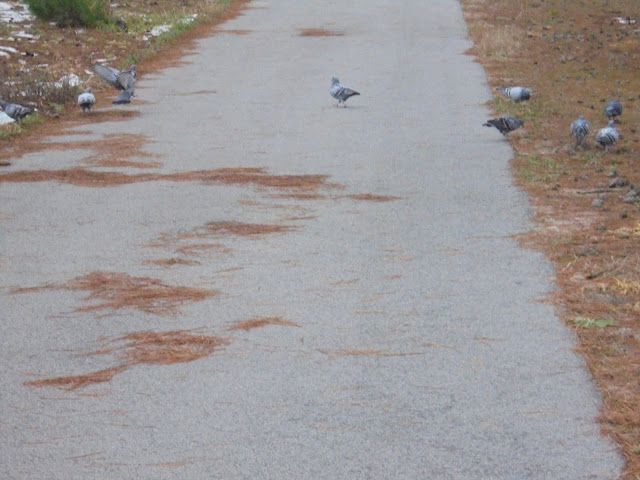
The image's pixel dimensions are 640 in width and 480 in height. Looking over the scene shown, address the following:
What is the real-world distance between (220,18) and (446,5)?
6.64m

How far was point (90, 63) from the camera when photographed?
788 inches

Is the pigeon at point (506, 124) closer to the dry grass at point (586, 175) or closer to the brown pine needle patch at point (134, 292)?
the dry grass at point (586, 175)

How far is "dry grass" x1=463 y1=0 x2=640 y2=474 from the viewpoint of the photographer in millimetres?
5895

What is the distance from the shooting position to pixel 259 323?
6.57 meters

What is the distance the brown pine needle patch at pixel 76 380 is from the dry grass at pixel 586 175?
97.6 inches

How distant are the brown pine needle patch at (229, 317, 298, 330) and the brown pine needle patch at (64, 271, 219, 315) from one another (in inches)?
19.8

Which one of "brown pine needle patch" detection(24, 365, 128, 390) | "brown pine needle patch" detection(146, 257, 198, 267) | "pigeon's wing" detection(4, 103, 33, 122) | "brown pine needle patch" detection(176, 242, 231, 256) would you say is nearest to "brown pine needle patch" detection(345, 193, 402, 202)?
"brown pine needle patch" detection(176, 242, 231, 256)

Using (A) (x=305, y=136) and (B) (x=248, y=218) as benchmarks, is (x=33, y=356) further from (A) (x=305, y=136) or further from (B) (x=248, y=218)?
(A) (x=305, y=136)

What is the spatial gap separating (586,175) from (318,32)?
593 inches

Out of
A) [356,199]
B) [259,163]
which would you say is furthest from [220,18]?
[356,199]

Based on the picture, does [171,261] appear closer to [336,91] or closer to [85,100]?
[85,100]

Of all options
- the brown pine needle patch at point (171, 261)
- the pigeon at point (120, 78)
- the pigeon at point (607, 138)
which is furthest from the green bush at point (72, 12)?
the brown pine needle patch at point (171, 261)

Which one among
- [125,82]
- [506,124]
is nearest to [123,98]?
[125,82]

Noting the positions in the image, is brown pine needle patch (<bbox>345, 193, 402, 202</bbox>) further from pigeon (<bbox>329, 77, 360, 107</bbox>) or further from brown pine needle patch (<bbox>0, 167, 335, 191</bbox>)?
pigeon (<bbox>329, 77, 360, 107</bbox>)
